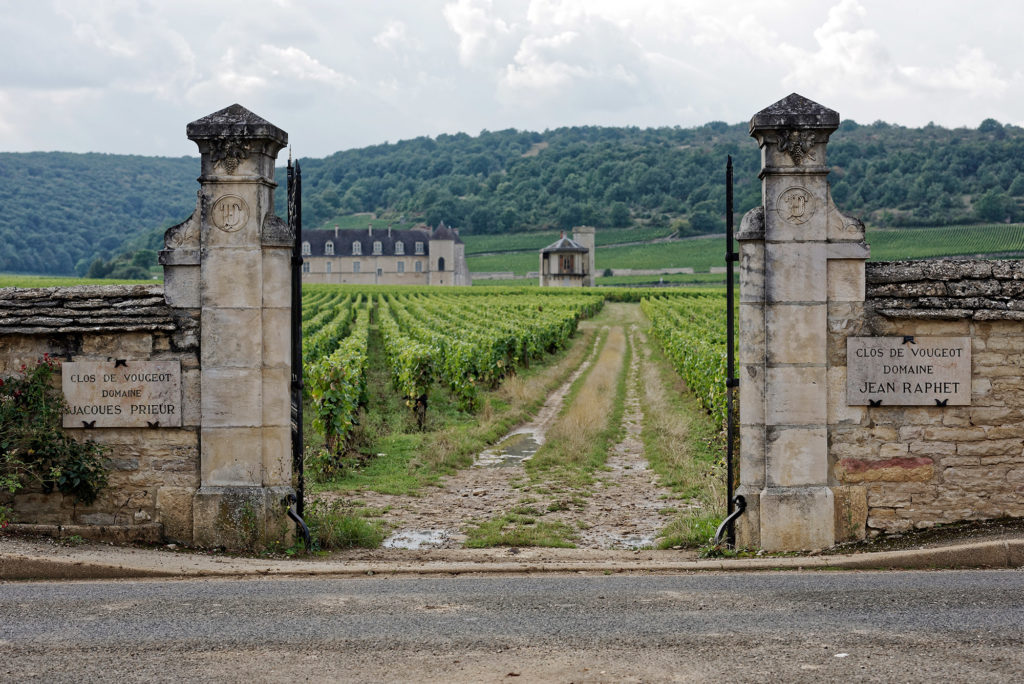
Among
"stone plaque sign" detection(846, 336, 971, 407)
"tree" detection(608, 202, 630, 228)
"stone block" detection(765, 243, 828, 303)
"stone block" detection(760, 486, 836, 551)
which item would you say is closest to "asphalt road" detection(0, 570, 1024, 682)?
"stone block" detection(760, 486, 836, 551)

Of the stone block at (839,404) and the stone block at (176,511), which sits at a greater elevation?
the stone block at (839,404)

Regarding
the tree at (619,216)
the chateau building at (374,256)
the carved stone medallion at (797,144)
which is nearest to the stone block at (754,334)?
the carved stone medallion at (797,144)

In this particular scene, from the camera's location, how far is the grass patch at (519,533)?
7930 mm

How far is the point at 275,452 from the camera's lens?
736cm

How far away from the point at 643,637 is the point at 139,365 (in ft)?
14.9

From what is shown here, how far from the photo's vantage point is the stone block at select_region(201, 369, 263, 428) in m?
7.29

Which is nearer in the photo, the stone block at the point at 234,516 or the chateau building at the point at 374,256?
the stone block at the point at 234,516

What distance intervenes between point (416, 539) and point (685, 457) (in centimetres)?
478

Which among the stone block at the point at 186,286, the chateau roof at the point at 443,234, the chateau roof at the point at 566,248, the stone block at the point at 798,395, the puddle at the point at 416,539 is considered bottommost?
the puddle at the point at 416,539

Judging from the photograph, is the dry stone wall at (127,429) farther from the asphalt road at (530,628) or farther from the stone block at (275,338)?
the asphalt road at (530,628)

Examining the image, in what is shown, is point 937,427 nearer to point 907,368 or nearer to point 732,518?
point 907,368

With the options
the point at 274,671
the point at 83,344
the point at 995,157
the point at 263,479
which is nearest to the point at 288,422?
the point at 263,479

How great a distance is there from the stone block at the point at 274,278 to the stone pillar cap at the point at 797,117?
3.80 metres

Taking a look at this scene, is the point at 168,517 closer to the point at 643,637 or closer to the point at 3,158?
the point at 643,637
